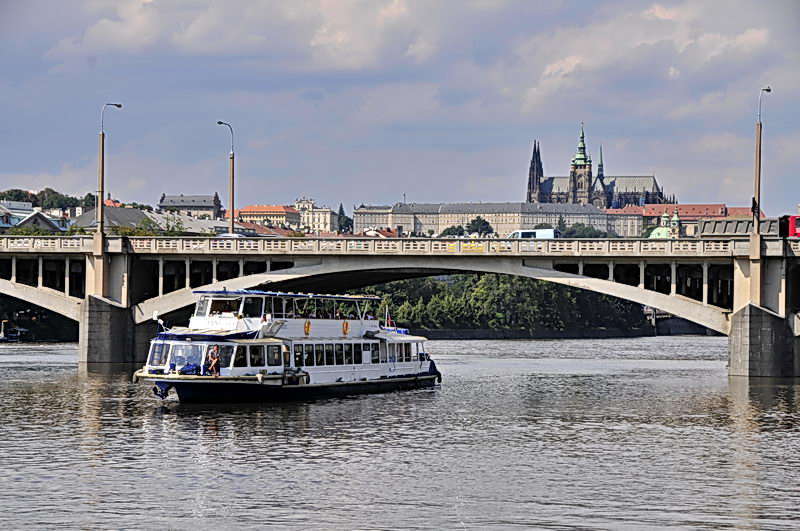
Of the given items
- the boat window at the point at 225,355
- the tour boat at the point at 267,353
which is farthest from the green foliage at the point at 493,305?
the boat window at the point at 225,355

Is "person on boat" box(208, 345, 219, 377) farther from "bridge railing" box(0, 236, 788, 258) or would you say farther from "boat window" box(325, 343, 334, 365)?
"bridge railing" box(0, 236, 788, 258)

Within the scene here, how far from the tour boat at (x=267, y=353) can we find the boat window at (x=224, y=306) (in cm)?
5

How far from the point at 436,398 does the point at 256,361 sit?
35.8ft

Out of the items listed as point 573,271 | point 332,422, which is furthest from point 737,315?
point 332,422

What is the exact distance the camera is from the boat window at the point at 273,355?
66.8m

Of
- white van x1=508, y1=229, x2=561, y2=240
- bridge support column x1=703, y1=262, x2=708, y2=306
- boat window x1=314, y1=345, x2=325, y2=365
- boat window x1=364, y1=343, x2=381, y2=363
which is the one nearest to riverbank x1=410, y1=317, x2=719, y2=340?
white van x1=508, y1=229, x2=561, y2=240

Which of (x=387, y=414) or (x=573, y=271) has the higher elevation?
(x=573, y=271)

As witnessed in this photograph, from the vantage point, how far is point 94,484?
4319 cm

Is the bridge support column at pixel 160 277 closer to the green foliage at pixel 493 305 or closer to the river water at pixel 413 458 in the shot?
the river water at pixel 413 458

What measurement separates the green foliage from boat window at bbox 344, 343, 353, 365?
97.2 m

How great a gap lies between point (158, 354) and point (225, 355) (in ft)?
10.2

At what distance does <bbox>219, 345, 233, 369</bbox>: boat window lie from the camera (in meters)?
64.6

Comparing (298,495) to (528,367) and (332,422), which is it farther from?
(528,367)

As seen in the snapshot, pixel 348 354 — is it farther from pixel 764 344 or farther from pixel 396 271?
pixel 764 344
